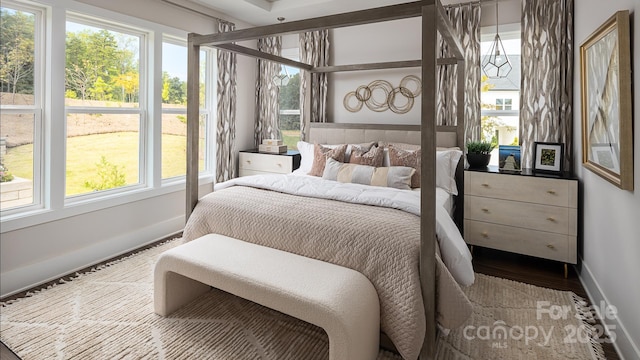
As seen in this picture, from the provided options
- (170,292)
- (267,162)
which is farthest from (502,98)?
(170,292)

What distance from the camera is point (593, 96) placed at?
97.6 inches

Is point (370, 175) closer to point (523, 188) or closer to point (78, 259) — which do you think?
point (523, 188)

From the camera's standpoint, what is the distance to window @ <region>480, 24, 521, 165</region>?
11.9ft

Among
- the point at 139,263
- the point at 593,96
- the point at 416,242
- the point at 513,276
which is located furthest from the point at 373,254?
the point at 139,263

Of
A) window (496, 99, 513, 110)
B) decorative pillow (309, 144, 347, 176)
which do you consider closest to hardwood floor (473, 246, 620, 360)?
window (496, 99, 513, 110)

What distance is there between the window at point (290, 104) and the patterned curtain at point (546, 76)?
9.07ft

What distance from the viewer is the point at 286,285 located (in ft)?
5.91

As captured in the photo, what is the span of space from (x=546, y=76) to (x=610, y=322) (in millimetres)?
2231

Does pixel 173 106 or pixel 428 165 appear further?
pixel 173 106

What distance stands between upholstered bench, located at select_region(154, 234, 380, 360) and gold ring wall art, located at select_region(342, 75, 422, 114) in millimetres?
2616

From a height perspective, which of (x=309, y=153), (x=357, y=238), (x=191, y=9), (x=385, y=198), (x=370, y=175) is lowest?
(x=357, y=238)

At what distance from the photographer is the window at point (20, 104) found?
8.70ft

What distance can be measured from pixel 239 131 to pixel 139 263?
7.48 feet

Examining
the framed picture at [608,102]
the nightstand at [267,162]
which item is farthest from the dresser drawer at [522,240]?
the nightstand at [267,162]
